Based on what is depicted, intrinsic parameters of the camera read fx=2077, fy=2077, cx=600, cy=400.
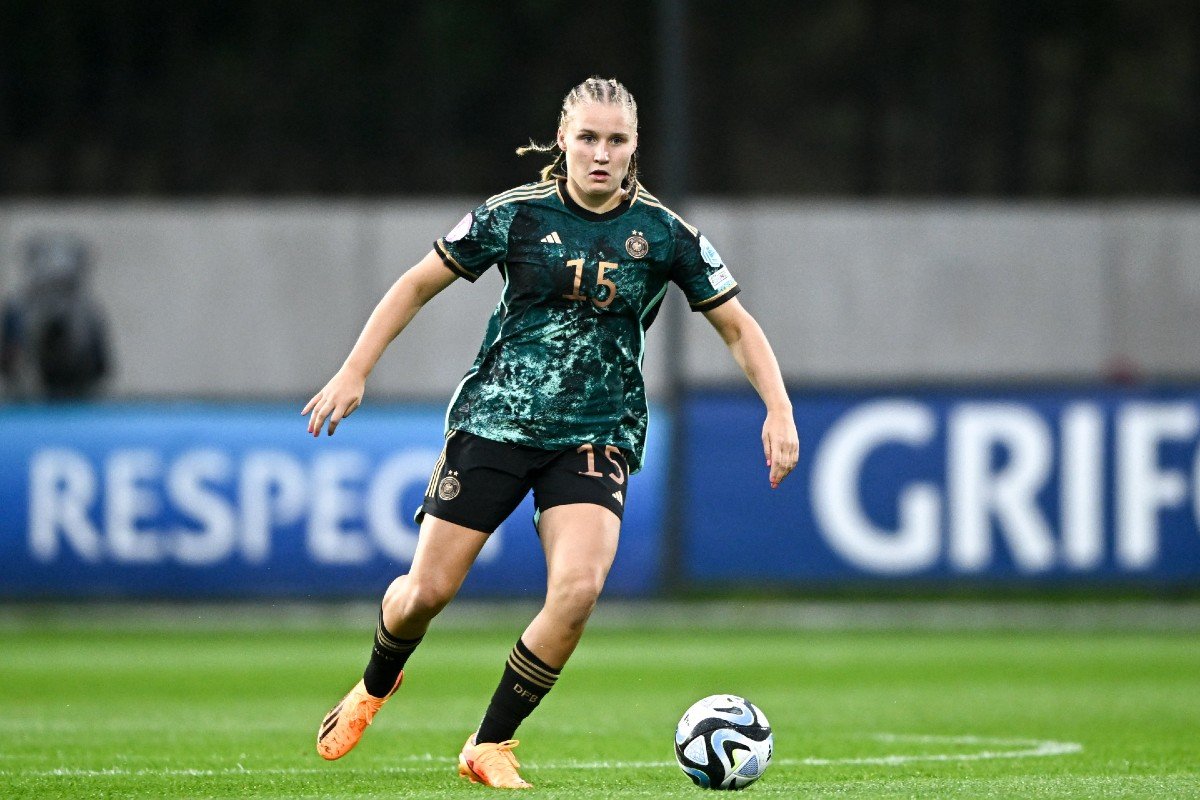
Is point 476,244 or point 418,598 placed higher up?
point 476,244

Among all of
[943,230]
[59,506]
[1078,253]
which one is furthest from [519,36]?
[59,506]

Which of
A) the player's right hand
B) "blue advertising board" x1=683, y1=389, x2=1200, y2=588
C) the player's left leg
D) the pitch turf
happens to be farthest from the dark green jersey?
"blue advertising board" x1=683, y1=389, x2=1200, y2=588

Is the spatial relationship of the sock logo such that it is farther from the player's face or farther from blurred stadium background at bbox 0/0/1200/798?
the player's face

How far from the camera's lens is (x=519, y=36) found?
2184 centimetres

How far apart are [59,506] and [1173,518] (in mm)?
8759

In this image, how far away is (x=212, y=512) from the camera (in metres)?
16.3

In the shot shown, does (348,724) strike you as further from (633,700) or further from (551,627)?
(633,700)

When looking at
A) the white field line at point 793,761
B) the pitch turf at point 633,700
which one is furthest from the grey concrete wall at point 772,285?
the white field line at point 793,761

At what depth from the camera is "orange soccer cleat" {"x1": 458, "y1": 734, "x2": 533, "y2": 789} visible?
6.61 meters

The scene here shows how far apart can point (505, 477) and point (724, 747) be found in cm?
112

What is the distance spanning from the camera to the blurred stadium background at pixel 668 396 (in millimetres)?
10188

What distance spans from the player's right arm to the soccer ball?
1.49 metres

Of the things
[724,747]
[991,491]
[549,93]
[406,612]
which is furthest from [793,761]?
[549,93]

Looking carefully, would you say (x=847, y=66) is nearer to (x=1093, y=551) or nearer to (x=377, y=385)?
(x=377, y=385)
